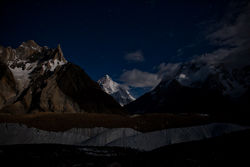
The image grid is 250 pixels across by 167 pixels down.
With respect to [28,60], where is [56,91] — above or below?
below

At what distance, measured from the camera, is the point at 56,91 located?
96.9m

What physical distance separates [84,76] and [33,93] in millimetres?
38279

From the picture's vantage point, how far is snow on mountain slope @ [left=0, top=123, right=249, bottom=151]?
17.5 m

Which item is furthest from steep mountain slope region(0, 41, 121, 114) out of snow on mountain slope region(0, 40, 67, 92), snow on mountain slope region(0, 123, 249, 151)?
snow on mountain slope region(0, 123, 249, 151)

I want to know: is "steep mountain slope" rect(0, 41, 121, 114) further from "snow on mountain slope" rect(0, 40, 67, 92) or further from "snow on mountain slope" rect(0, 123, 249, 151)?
"snow on mountain slope" rect(0, 123, 249, 151)

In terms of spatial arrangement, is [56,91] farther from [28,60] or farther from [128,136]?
[28,60]

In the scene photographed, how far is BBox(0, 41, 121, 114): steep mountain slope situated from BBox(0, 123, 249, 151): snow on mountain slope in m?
71.7

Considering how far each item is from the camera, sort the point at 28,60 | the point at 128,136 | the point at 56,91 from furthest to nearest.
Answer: the point at 28,60
the point at 56,91
the point at 128,136

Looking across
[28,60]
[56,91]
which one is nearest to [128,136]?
[56,91]

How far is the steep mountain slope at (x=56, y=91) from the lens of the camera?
91.4 meters

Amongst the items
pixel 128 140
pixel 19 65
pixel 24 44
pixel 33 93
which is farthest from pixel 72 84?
pixel 24 44

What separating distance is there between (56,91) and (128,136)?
9119 centimetres

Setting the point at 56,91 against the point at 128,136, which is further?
the point at 56,91

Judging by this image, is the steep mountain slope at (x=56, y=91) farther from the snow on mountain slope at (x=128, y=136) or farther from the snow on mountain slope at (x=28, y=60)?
the snow on mountain slope at (x=128, y=136)
